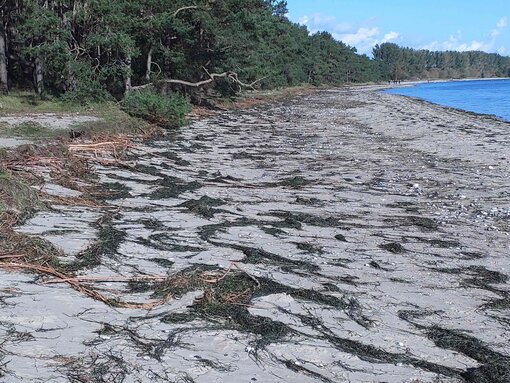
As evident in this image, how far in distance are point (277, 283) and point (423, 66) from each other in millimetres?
184275

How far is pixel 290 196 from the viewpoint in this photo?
1079cm

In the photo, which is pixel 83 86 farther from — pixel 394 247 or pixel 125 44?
pixel 394 247

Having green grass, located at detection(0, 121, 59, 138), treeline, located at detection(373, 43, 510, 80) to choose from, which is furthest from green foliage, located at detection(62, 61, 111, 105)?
treeline, located at detection(373, 43, 510, 80)

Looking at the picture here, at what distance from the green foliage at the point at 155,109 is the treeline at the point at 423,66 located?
132m

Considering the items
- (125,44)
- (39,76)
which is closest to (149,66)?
(39,76)

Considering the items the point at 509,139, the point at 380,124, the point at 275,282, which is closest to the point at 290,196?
the point at 275,282

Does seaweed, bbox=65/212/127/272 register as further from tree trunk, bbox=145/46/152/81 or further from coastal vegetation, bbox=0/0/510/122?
tree trunk, bbox=145/46/152/81

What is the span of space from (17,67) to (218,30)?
1084 centimetres

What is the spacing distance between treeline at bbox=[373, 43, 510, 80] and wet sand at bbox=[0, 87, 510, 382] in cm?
14285

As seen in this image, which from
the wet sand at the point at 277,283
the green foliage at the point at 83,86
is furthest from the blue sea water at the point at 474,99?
the wet sand at the point at 277,283

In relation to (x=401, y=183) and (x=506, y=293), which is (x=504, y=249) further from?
(x=401, y=183)

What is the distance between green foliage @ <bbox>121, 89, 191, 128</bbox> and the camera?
71.6 feet

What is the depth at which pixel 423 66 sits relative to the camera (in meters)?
179

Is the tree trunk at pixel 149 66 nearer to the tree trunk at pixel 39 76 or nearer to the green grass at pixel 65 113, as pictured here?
the tree trunk at pixel 39 76
